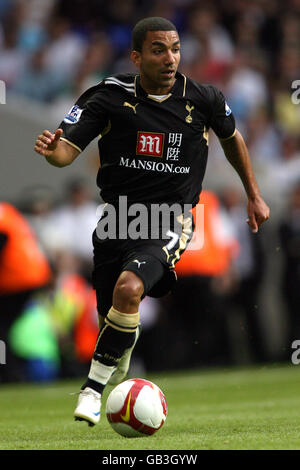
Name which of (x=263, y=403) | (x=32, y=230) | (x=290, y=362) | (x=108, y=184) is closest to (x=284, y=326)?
(x=290, y=362)

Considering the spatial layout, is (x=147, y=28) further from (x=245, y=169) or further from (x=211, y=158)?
(x=211, y=158)

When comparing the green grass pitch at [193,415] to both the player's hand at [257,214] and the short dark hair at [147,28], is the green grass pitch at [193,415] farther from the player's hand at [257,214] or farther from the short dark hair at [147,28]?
the short dark hair at [147,28]

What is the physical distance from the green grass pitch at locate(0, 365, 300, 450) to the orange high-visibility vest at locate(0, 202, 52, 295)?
105 cm

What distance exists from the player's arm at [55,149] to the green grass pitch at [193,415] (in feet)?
4.93

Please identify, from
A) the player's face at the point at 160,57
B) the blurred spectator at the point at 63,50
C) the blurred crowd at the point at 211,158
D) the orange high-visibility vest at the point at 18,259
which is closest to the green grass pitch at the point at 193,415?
the blurred crowd at the point at 211,158

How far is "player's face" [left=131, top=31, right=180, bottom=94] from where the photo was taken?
667 centimetres

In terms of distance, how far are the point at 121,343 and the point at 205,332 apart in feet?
18.4

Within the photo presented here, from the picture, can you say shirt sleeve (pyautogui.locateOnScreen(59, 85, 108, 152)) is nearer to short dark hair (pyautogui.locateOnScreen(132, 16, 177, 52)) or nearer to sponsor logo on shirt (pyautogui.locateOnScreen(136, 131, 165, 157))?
sponsor logo on shirt (pyautogui.locateOnScreen(136, 131, 165, 157))

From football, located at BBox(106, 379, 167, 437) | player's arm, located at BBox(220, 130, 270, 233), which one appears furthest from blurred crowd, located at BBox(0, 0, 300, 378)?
football, located at BBox(106, 379, 167, 437)

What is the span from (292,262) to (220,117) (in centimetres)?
507

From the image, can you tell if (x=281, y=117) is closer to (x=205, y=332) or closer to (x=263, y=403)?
(x=205, y=332)

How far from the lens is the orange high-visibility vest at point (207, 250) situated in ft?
38.4
